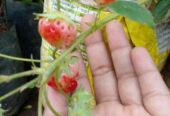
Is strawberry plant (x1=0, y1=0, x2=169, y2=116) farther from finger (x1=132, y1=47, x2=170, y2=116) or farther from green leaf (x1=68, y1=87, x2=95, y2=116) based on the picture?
finger (x1=132, y1=47, x2=170, y2=116)

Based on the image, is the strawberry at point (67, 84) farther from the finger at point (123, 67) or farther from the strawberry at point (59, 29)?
the finger at point (123, 67)

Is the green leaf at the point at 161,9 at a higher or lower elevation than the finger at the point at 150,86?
higher

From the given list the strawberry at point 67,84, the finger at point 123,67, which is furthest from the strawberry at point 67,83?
the finger at point 123,67

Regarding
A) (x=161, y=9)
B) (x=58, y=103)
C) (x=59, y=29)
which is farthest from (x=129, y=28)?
(x=59, y=29)

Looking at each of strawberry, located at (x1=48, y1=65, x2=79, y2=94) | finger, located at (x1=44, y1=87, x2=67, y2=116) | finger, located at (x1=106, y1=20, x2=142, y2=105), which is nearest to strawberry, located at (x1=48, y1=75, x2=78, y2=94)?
strawberry, located at (x1=48, y1=65, x2=79, y2=94)

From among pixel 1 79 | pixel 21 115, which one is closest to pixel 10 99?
pixel 21 115

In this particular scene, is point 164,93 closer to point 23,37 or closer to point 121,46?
point 121,46
